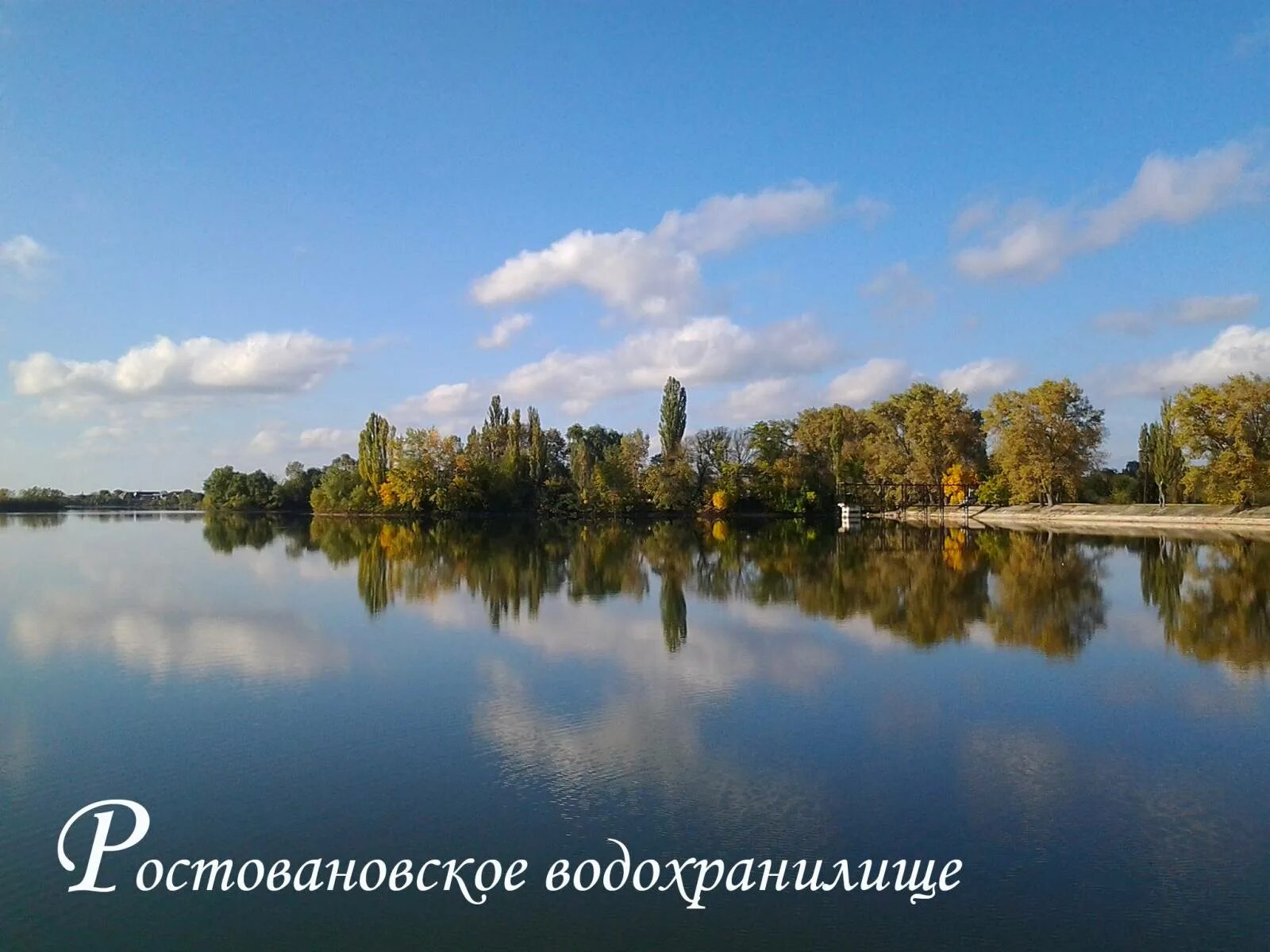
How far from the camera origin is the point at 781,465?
66.2 meters

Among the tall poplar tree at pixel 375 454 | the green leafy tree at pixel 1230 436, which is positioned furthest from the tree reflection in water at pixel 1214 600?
the tall poplar tree at pixel 375 454

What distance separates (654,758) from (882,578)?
15898 millimetres

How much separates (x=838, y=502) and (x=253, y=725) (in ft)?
195

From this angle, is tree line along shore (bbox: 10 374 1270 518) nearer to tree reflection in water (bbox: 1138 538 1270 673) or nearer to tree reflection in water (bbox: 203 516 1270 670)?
tree reflection in water (bbox: 203 516 1270 670)

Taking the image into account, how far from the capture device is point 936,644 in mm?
12992

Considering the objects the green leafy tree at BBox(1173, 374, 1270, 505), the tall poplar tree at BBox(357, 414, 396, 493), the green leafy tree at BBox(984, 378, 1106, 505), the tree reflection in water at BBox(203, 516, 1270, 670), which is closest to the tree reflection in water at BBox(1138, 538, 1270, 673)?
the tree reflection in water at BBox(203, 516, 1270, 670)

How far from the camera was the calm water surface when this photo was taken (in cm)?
487

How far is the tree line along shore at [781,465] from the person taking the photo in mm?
52156

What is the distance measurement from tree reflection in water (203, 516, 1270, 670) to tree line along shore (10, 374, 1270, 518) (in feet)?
44.3

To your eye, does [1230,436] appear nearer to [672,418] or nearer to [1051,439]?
[1051,439]

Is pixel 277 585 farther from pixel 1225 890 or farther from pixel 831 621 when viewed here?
pixel 1225 890

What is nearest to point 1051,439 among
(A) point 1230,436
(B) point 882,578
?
(A) point 1230,436

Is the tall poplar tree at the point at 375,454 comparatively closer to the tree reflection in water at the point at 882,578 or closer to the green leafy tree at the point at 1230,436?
the tree reflection in water at the point at 882,578

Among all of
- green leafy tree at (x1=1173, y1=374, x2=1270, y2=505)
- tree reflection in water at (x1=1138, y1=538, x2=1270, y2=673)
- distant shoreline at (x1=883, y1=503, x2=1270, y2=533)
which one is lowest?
tree reflection in water at (x1=1138, y1=538, x2=1270, y2=673)
